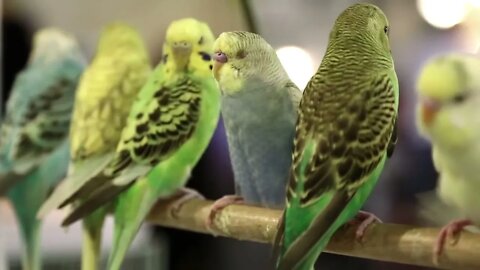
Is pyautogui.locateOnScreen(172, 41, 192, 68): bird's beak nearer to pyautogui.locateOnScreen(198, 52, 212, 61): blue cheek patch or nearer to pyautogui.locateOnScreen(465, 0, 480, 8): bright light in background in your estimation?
pyautogui.locateOnScreen(198, 52, 212, 61): blue cheek patch

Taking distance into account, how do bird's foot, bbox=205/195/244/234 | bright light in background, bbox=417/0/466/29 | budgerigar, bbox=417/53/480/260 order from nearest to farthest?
budgerigar, bbox=417/53/480/260, bright light in background, bbox=417/0/466/29, bird's foot, bbox=205/195/244/234

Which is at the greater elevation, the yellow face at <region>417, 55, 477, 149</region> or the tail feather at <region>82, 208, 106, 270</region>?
the yellow face at <region>417, 55, 477, 149</region>

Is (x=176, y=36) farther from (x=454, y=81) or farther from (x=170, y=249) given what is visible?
(x=454, y=81)

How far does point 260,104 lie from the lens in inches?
33.3

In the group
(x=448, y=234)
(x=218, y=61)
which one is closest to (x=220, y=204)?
(x=218, y=61)

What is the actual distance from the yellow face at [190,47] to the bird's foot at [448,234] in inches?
15.2

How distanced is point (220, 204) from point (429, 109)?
1.08 ft

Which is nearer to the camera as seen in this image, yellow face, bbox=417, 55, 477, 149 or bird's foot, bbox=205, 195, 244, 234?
yellow face, bbox=417, 55, 477, 149

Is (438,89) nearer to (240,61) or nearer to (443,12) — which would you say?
(443,12)

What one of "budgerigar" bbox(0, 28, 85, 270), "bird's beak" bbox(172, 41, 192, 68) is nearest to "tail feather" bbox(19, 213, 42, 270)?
"budgerigar" bbox(0, 28, 85, 270)

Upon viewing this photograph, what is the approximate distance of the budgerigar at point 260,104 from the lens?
2.76 ft

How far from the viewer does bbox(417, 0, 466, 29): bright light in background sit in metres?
0.79

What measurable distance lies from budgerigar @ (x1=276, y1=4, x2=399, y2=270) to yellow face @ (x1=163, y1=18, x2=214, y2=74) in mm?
206

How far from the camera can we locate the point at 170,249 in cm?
108
